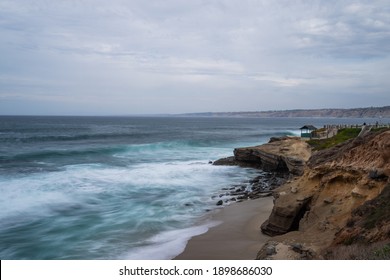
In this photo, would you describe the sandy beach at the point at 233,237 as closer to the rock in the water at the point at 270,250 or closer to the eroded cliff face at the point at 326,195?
the eroded cliff face at the point at 326,195

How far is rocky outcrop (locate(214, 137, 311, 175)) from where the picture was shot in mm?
27375

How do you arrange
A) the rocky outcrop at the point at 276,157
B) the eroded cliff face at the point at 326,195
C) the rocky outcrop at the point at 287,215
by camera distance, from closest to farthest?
the eroded cliff face at the point at 326,195
the rocky outcrop at the point at 287,215
the rocky outcrop at the point at 276,157

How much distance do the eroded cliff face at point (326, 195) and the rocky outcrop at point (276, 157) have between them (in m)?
12.5

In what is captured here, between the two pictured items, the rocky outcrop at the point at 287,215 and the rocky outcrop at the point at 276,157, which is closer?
the rocky outcrop at the point at 287,215

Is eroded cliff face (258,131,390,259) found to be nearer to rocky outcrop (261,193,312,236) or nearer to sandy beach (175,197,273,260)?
rocky outcrop (261,193,312,236)

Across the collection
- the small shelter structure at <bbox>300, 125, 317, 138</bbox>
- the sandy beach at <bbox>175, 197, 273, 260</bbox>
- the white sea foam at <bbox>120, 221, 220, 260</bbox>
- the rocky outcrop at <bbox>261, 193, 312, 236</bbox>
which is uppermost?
the small shelter structure at <bbox>300, 125, 317, 138</bbox>

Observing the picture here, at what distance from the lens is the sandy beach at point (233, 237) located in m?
11.9

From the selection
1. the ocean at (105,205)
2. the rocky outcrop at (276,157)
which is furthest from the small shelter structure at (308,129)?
the ocean at (105,205)

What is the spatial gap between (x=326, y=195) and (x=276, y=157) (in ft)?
58.6

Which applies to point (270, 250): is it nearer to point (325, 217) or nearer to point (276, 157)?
point (325, 217)

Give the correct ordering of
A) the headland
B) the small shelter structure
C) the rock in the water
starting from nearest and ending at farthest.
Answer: the headland < the rock in the water < the small shelter structure

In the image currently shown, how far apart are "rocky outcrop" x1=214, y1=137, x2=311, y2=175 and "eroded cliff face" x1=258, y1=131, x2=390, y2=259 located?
12.5m

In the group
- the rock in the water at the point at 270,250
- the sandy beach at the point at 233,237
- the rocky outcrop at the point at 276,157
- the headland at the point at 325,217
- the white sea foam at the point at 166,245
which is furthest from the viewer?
the rocky outcrop at the point at 276,157

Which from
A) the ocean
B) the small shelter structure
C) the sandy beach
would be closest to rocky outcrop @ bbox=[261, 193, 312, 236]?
the sandy beach
